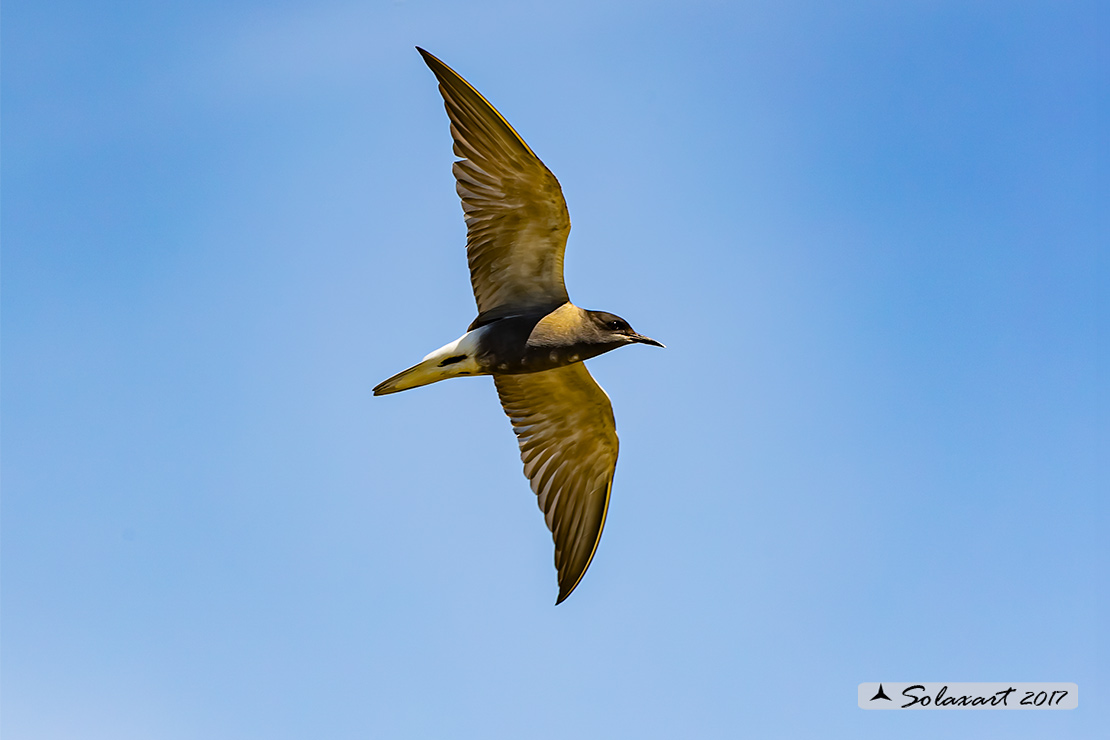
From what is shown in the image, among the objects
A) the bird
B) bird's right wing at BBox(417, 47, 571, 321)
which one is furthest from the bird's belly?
bird's right wing at BBox(417, 47, 571, 321)

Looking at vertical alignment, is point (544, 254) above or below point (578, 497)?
above

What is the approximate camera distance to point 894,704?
1469 cm

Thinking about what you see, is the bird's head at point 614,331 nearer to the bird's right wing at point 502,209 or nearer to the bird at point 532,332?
the bird at point 532,332

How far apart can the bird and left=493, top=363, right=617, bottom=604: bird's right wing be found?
1 centimetres

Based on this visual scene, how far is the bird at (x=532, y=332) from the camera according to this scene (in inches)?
477

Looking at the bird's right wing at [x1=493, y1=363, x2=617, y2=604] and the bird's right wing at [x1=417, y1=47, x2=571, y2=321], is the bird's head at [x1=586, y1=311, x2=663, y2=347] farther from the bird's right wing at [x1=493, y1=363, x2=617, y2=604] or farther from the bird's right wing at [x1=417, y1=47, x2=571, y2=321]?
the bird's right wing at [x1=493, y1=363, x2=617, y2=604]

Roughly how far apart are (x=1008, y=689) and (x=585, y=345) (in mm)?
6451

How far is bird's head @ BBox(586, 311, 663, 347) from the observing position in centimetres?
1246

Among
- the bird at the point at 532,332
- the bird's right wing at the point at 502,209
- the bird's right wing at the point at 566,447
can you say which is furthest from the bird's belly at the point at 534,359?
the bird's right wing at the point at 566,447

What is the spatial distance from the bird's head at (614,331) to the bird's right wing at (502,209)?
53 cm

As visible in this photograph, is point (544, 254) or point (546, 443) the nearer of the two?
point (544, 254)

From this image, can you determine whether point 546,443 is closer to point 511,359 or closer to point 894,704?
point 511,359

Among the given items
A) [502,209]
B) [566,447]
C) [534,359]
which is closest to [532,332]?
[534,359]

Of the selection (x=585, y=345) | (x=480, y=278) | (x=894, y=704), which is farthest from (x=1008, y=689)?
(x=480, y=278)
